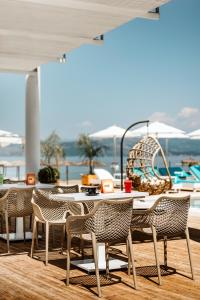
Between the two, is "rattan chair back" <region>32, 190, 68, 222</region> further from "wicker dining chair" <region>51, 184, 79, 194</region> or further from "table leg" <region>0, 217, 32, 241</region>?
"table leg" <region>0, 217, 32, 241</region>

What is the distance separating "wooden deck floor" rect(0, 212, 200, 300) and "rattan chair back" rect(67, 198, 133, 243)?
0.52 meters

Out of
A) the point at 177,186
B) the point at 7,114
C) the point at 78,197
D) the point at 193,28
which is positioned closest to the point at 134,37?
the point at 193,28

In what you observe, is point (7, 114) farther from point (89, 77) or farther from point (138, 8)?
point (138, 8)

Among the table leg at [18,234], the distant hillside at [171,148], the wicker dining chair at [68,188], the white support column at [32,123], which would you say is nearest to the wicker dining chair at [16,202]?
the wicker dining chair at [68,188]

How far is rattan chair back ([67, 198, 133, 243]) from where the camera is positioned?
560 cm

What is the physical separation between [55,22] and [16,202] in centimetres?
251

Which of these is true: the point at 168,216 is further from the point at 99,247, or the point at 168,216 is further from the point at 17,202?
the point at 17,202

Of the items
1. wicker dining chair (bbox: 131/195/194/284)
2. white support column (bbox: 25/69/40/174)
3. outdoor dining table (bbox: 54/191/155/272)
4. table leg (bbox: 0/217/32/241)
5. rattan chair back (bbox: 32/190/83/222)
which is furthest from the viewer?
white support column (bbox: 25/69/40/174)

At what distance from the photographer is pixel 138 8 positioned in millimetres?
7242

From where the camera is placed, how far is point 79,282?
5.90 m

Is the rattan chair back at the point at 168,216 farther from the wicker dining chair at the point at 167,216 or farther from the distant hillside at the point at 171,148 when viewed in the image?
the distant hillside at the point at 171,148

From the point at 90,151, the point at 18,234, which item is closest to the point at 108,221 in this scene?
the point at 18,234

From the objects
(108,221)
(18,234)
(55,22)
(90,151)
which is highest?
(55,22)

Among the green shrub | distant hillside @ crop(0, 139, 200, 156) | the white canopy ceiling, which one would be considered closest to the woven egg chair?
the green shrub
